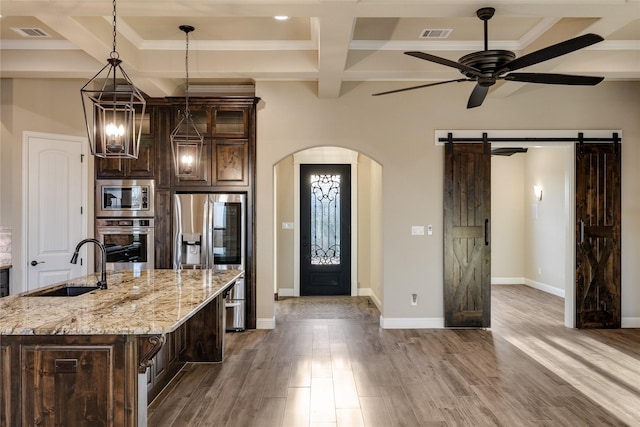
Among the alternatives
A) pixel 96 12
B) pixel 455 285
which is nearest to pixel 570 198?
pixel 455 285

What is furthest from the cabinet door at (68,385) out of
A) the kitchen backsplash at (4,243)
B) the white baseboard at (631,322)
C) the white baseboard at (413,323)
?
the white baseboard at (631,322)

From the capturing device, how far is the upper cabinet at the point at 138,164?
203 inches

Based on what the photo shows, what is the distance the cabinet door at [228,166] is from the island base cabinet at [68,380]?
128 inches

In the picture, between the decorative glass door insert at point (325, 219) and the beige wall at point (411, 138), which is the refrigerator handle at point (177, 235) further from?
the decorative glass door insert at point (325, 219)

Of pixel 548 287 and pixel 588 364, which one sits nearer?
pixel 588 364

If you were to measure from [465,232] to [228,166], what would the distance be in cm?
299

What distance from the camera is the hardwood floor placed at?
296 centimetres

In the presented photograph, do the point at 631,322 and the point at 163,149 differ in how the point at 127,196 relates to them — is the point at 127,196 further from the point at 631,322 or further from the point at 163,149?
the point at 631,322

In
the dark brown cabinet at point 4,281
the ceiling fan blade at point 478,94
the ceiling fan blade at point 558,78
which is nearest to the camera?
the ceiling fan blade at point 558,78

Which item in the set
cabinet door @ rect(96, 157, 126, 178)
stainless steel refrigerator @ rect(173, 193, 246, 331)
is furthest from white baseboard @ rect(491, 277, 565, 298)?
cabinet door @ rect(96, 157, 126, 178)

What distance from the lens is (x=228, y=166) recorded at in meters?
5.20

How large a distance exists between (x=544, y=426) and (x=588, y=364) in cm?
155

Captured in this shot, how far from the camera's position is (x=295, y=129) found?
5.28 meters

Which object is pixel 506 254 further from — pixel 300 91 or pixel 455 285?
pixel 300 91
